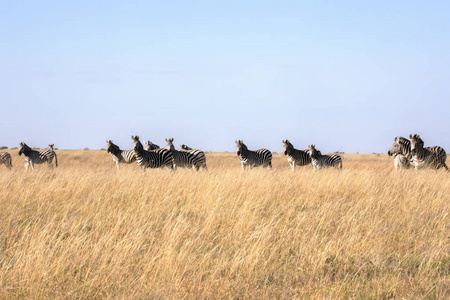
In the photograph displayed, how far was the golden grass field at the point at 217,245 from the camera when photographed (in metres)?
4.74

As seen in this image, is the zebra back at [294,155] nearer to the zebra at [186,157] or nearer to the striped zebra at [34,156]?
the zebra at [186,157]

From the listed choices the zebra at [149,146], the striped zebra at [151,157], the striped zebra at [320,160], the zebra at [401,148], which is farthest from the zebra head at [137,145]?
the zebra at [401,148]

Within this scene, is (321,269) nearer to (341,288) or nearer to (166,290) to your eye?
(341,288)

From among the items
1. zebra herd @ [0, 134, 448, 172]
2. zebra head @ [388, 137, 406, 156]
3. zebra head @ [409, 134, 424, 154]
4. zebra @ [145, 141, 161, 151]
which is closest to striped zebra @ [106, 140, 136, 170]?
zebra herd @ [0, 134, 448, 172]

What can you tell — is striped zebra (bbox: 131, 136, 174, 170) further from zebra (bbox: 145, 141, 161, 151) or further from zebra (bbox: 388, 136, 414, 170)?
zebra (bbox: 388, 136, 414, 170)

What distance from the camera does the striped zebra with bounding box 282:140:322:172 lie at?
952 inches

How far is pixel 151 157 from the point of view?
806 inches

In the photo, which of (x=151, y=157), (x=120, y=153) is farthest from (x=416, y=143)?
(x=120, y=153)

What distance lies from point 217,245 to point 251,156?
18.4 m

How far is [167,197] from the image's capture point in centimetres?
Answer: 907

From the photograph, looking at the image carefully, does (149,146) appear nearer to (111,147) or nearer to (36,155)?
(111,147)

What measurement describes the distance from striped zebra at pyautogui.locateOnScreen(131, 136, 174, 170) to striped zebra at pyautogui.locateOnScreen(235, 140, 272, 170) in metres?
4.19

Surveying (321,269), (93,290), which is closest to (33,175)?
(93,290)

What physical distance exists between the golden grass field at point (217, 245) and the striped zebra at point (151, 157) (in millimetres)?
9752
